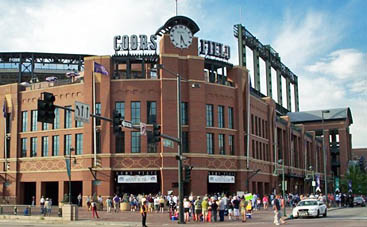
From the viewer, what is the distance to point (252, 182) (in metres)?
63.9

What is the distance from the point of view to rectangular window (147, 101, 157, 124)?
5394 centimetres

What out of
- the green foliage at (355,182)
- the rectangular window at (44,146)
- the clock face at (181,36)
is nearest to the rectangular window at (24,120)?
the rectangular window at (44,146)

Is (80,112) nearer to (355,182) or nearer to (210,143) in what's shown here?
(210,143)

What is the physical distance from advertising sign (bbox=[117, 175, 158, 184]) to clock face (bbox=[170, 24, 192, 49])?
1556 centimetres

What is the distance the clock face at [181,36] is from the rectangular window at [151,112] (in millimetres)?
7657

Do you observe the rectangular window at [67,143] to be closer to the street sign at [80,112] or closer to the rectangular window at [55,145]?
the rectangular window at [55,145]

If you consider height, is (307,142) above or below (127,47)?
below

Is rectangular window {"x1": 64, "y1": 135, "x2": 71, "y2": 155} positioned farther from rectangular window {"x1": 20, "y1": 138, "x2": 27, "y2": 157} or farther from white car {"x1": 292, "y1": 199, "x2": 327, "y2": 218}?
white car {"x1": 292, "y1": 199, "x2": 327, "y2": 218}

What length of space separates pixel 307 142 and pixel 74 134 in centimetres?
5797

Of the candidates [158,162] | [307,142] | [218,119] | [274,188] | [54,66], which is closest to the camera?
[158,162]

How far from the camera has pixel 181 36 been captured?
5691cm

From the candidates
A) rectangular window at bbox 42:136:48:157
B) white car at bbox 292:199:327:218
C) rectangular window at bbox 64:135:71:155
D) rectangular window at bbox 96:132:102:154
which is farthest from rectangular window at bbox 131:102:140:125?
white car at bbox 292:199:327:218

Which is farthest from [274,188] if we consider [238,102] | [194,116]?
[194,116]

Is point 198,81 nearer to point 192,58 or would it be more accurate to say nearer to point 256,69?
point 192,58
